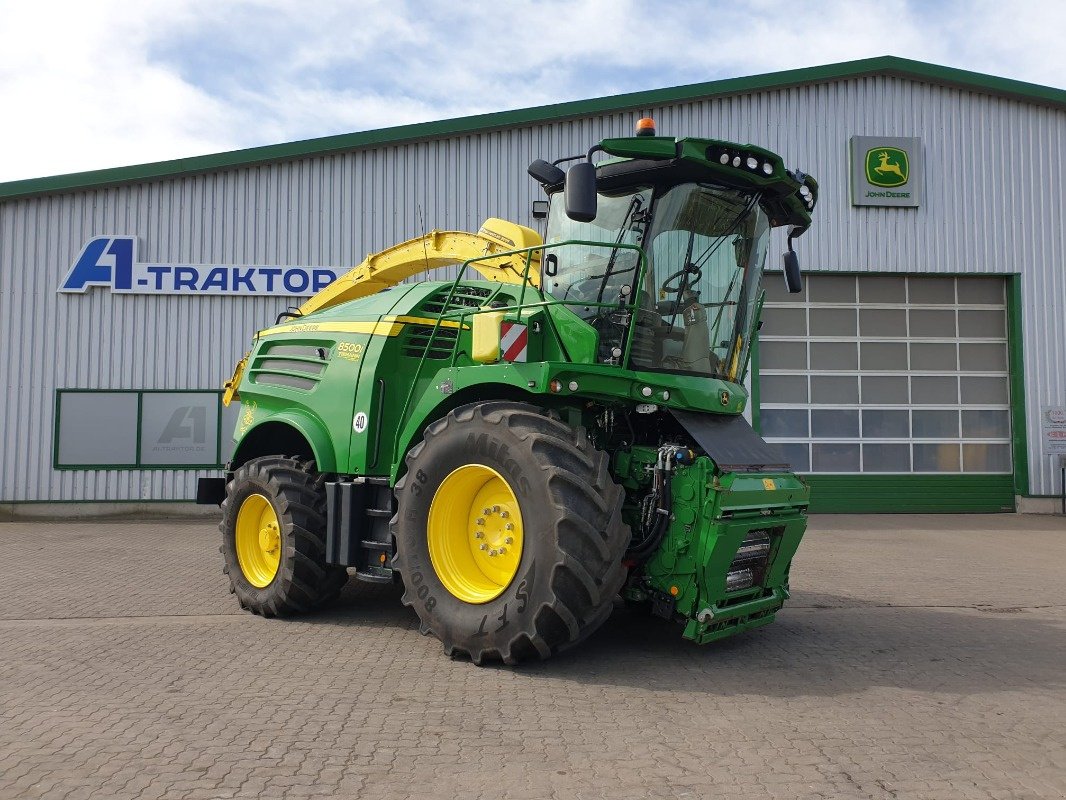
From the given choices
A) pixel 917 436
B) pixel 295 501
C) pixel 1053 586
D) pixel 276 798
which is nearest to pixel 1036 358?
pixel 917 436

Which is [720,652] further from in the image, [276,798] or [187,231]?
[187,231]

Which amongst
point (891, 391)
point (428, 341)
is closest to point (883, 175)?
point (891, 391)

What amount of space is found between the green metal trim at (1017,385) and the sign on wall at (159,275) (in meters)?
13.2

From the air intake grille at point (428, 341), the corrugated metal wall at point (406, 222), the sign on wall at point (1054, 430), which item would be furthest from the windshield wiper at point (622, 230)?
the sign on wall at point (1054, 430)

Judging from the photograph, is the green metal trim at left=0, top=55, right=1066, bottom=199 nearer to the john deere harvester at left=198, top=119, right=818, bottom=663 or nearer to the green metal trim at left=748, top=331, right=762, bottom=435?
the green metal trim at left=748, top=331, right=762, bottom=435

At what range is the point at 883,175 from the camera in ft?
55.2

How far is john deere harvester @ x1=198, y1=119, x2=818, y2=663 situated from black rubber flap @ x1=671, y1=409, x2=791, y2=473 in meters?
0.02

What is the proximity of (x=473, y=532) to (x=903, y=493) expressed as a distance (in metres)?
13.4

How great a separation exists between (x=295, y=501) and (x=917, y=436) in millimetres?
13672

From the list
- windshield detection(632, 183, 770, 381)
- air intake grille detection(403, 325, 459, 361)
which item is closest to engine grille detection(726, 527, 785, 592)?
windshield detection(632, 183, 770, 381)

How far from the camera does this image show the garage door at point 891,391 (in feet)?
55.2

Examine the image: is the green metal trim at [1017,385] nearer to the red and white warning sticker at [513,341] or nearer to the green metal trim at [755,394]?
the green metal trim at [755,394]

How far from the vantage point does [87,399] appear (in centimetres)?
1595

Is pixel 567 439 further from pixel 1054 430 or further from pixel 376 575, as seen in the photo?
pixel 1054 430
